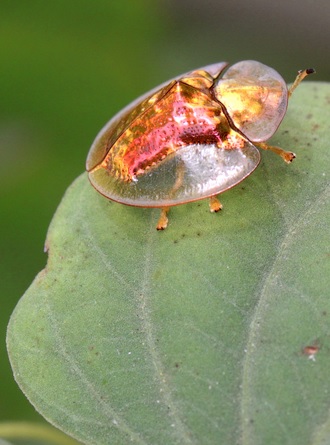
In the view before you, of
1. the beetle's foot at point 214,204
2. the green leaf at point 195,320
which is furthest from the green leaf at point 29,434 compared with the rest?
the beetle's foot at point 214,204

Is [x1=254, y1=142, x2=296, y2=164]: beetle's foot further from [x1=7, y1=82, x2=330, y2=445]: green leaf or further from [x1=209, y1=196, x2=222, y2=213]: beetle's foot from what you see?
[x1=209, y1=196, x2=222, y2=213]: beetle's foot

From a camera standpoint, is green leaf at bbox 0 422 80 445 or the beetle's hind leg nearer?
the beetle's hind leg

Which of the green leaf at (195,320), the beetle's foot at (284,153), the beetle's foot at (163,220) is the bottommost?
the green leaf at (195,320)

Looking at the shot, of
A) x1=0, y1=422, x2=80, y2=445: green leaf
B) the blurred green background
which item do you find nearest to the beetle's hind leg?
x1=0, y1=422, x2=80, y2=445: green leaf

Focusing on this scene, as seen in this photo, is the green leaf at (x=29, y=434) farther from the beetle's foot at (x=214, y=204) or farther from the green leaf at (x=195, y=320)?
the beetle's foot at (x=214, y=204)

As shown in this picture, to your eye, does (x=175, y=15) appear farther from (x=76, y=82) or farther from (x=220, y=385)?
(x=220, y=385)

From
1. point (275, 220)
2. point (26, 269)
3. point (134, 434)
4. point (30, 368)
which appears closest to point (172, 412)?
point (134, 434)
